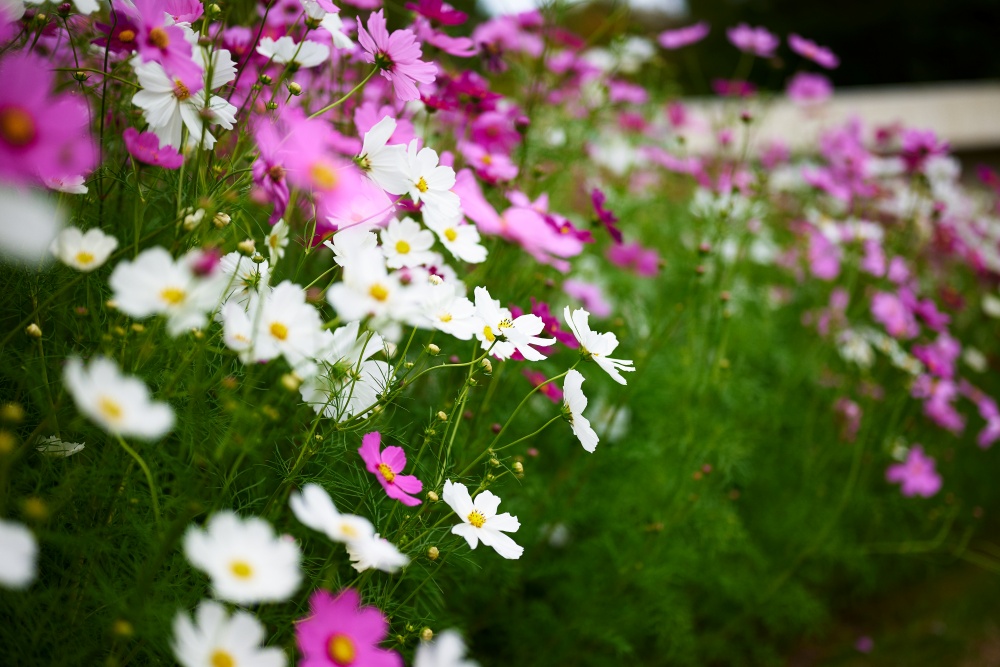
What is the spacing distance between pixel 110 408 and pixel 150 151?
43 centimetres

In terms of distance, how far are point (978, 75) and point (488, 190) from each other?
8.66 meters

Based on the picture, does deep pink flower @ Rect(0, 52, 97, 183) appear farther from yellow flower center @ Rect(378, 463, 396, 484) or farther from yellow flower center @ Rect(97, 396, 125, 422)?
yellow flower center @ Rect(378, 463, 396, 484)

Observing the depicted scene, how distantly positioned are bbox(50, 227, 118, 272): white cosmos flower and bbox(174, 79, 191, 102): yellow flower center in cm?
19

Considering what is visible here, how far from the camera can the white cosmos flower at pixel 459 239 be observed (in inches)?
31.1

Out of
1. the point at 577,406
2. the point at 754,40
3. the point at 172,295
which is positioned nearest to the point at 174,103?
the point at 172,295

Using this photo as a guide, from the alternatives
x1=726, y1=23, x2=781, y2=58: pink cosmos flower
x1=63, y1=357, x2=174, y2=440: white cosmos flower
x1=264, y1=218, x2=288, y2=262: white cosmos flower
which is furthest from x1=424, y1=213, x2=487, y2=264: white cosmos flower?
x1=726, y1=23, x2=781, y2=58: pink cosmos flower

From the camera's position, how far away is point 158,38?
618 mm

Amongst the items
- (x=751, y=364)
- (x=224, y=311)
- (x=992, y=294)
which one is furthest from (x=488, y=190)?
(x=992, y=294)

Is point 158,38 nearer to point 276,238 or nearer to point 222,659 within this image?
point 276,238

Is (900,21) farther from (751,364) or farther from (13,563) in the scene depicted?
(13,563)

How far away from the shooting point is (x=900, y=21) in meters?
7.71

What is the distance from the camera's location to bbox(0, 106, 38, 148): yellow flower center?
486mm

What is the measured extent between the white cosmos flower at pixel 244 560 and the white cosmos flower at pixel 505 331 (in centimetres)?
30

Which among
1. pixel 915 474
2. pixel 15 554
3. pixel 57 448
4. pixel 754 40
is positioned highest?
pixel 15 554
